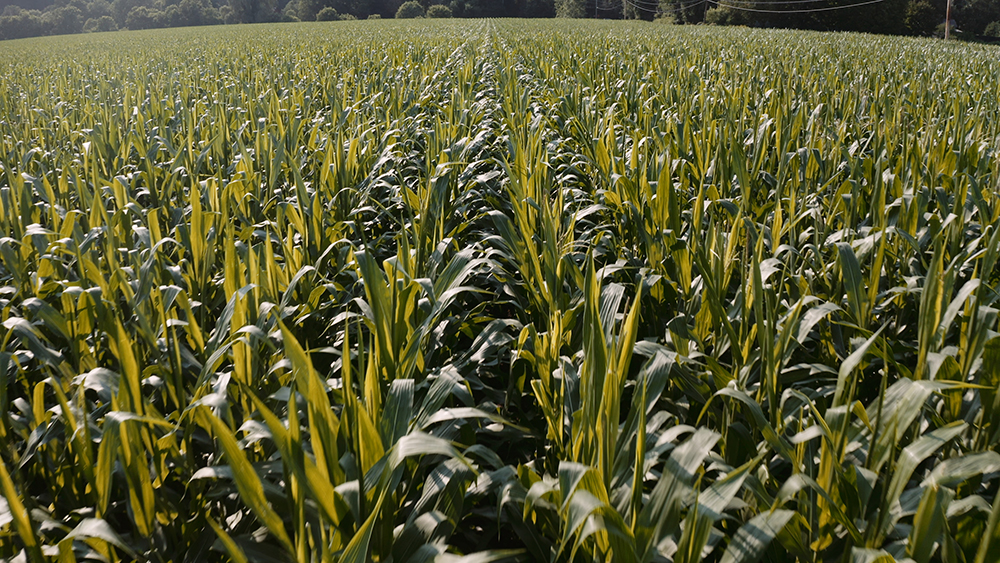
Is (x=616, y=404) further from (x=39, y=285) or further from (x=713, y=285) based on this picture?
(x=39, y=285)

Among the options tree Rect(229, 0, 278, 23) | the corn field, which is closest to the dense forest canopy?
tree Rect(229, 0, 278, 23)

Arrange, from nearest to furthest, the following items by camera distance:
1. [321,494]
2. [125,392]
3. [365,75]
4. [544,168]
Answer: [321,494] → [125,392] → [544,168] → [365,75]

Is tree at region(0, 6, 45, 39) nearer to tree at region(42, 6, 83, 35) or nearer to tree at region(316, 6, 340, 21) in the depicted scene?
tree at region(42, 6, 83, 35)

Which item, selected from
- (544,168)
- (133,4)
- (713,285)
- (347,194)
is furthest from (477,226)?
(133,4)

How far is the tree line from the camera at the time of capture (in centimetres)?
3991

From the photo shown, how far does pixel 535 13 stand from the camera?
65.1m

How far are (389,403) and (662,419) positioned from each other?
0.57m

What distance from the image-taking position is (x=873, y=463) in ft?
3.16

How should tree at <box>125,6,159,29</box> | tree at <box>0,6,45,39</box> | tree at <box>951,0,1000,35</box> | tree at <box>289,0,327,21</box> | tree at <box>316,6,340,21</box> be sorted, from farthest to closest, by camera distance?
tree at <box>125,6,159,29</box>, tree at <box>289,0,327,21</box>, tree at <box>316,6,340,21</box>, tree at <box>0,6,45,39</box>, tree at <box>951,0,1000,35</box>

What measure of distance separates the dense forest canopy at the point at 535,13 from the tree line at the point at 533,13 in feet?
0.22

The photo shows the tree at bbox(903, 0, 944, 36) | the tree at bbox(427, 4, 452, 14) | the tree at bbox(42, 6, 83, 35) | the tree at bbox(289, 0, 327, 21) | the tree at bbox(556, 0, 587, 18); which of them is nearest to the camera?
the tree at bbox(903, 0, 944, 36)

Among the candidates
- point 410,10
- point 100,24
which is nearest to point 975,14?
point 410,10

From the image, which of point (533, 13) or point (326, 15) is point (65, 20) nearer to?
point (326, 15)

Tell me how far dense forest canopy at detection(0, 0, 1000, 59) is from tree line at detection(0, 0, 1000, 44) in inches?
2.6
